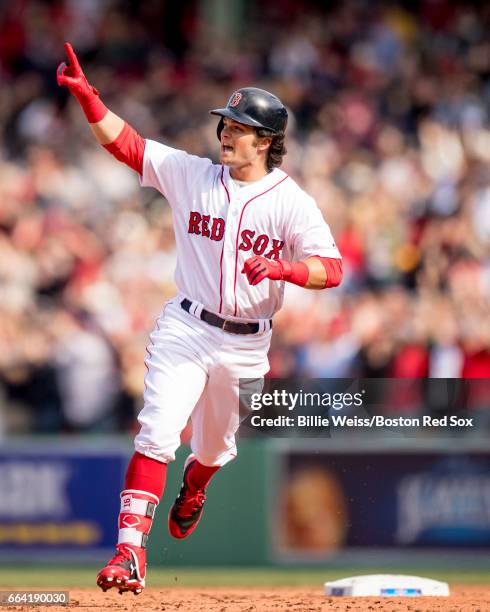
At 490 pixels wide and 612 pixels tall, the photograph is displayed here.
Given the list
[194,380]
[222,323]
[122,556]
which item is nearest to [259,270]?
[222,323]

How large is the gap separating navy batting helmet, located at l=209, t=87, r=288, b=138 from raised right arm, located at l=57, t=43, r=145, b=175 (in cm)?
43

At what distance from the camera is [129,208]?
12.3m

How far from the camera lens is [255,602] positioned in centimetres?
697

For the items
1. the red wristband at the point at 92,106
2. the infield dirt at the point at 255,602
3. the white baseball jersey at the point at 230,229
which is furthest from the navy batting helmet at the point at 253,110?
the infield dirt at the point at 255,602

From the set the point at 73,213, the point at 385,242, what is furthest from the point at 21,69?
the point at 385,242

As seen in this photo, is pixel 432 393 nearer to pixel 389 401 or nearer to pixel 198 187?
pixel 389 401

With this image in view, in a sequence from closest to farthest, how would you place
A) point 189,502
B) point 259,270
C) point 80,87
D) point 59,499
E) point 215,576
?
point 259,270
point 80,87
point 189,502
point 215,576
point 59,499

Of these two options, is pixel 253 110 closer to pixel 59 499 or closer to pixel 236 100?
pixel 236 100

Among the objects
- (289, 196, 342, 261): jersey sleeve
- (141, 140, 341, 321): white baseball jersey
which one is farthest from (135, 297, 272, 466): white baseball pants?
(289, 196, 342, 261): jersey sleeve

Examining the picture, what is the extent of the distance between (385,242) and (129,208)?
2.35 meters

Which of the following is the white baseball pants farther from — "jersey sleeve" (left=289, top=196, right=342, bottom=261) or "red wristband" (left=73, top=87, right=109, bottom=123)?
"red wristband" (left=73, top=87, right=109, bottom=123)

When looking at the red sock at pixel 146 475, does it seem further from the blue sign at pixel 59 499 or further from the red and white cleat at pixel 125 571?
the blue sign at pixel 59 499

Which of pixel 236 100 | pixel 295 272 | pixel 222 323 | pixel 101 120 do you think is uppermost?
pixel 236 100

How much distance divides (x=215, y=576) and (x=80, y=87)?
4.38m
